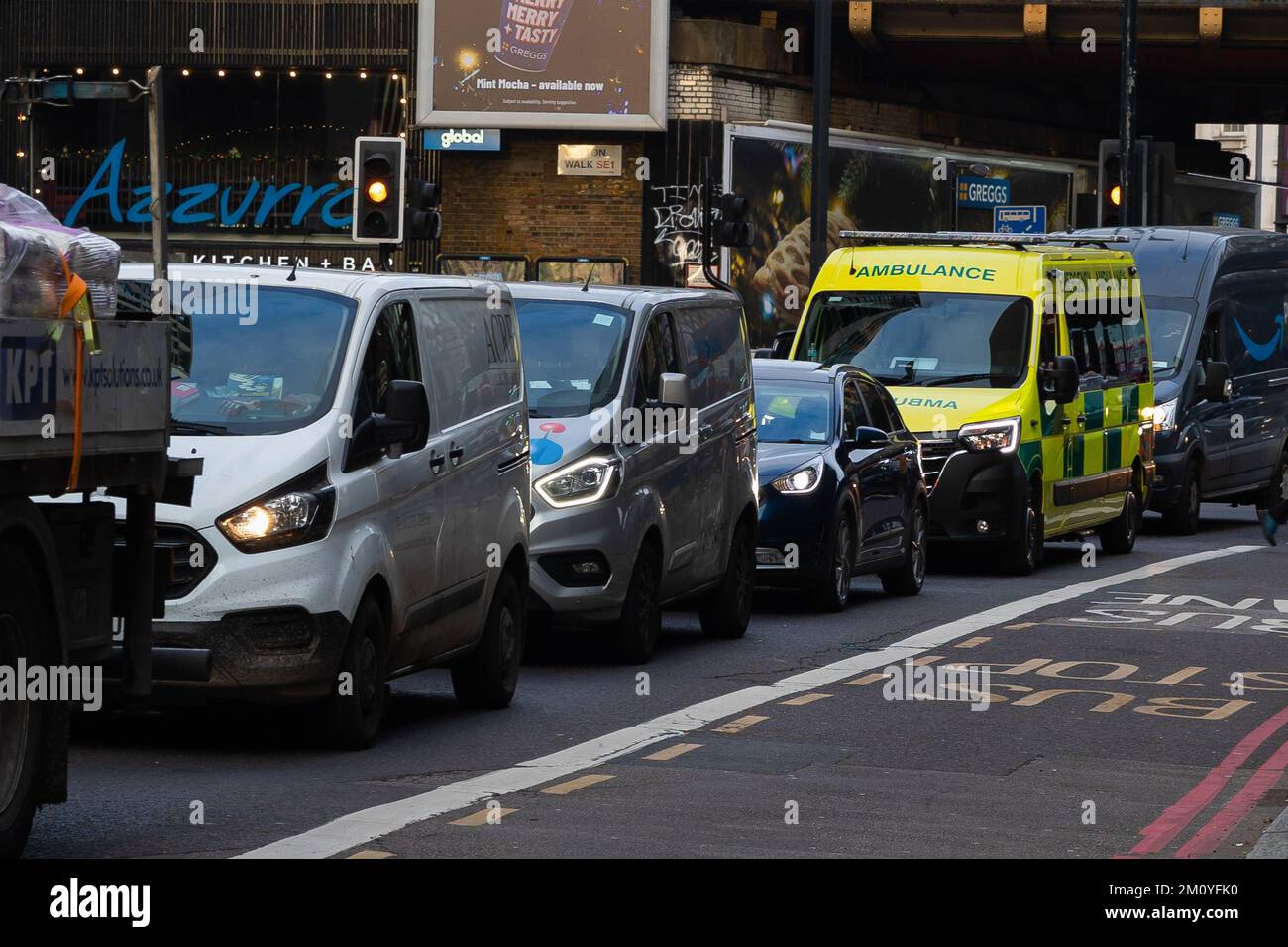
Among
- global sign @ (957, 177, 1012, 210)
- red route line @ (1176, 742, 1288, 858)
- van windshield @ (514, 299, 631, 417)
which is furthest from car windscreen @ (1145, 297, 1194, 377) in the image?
global sign @ (957, 177, 1012, 210)

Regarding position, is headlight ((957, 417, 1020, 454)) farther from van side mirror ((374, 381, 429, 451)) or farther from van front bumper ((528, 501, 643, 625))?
van side mirror ((374, 381, 429, 451))

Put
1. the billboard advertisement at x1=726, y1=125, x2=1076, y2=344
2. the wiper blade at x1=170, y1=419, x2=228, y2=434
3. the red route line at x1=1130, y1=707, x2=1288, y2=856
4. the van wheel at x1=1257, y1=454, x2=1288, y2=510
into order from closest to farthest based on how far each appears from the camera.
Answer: the red route line at x1=1130, y1=707, x2=1288, y2=856
the wiper blade at x1=170, y1=419, x2=228, y2=434
the van wheel at x1=1257, y1=454, x2=1288, y2=510
the billboard advertisement at x1=726, y1=125, x2=1076, y2=344

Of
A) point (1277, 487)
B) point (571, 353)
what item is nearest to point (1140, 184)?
point (1277, 487)

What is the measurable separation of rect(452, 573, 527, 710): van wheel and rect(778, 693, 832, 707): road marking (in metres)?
1.36

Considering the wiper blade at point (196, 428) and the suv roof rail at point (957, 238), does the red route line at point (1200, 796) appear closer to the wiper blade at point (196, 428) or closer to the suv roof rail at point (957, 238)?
the wiper blade at point (196, 428)

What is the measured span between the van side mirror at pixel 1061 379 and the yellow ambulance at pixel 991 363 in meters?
0.01

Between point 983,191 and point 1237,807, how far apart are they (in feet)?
117

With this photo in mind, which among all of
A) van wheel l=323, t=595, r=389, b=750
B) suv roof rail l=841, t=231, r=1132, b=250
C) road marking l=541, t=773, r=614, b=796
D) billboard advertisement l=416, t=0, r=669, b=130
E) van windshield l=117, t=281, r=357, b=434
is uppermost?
billboard advertisement l=416, t=0, r=669, b=130

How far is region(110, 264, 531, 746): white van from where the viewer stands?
9.61 m

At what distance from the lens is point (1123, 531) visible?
22953 millimetres

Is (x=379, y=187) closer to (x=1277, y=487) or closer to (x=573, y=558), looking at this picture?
(x=1277, y=487)

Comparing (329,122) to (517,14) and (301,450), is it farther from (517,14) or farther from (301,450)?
(301,450)

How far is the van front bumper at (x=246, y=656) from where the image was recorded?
9500 millimetres
